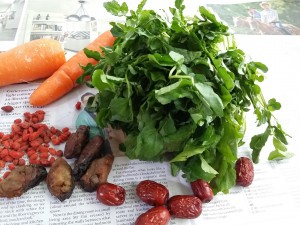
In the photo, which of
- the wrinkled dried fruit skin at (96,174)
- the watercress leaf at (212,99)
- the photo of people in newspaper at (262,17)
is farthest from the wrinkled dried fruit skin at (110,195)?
the photo of people in newspaper at (262,17)

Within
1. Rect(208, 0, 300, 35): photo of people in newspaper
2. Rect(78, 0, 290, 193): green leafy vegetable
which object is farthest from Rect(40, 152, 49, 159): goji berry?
Rect(208, 0, 300, 35): photo of people in newspaper

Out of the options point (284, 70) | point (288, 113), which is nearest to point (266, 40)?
point (284, 70)

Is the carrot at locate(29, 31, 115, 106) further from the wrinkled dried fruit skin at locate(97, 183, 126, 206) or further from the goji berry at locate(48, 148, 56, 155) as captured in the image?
the wrinkled dried fruit skin at locate(97, 183, 126, 206)

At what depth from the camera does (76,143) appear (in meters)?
0.66

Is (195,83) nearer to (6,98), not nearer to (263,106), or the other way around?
(263,106)

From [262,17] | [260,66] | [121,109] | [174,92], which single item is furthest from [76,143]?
[262,17]

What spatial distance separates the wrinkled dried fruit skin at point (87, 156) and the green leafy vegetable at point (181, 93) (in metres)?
0.04

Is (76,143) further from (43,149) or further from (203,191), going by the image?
(203,191)

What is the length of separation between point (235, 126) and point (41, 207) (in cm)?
36

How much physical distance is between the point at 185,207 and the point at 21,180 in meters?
0.28

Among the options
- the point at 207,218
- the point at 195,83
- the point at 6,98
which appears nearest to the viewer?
the point at 195,83

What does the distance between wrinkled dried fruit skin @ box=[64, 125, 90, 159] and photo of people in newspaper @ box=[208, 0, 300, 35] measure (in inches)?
20.7

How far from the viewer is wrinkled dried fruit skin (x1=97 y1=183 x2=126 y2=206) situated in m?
0.61

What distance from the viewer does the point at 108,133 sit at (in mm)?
704
